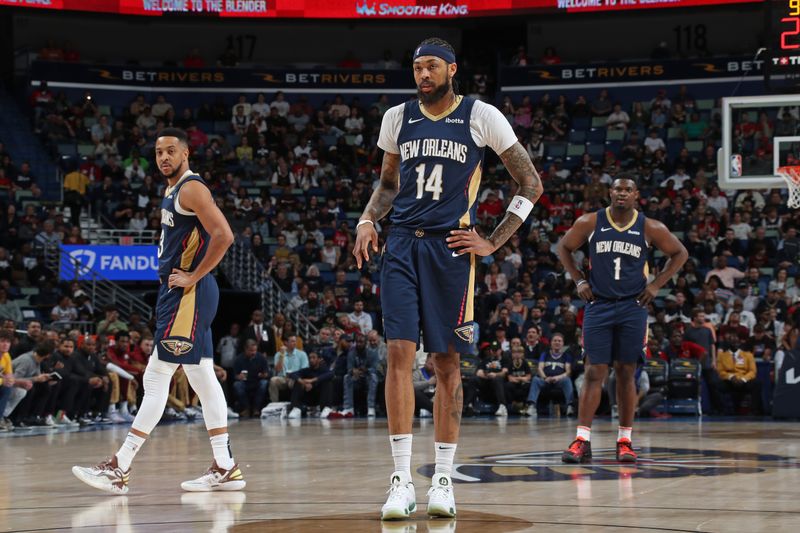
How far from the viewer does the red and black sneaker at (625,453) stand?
28.7 feet

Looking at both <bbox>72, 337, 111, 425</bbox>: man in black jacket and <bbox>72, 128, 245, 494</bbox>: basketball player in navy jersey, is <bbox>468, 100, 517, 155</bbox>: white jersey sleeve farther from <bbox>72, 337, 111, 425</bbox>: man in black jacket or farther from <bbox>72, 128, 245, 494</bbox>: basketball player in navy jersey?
<bbox>72, 337, 111, 425</bbox>: man in black jacket

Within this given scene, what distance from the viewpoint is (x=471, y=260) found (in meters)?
5.92

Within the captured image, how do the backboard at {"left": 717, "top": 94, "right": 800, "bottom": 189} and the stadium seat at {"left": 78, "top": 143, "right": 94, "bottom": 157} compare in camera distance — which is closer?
the backboard at {"left": 717, "top": 94, "right": 800, "bottom": 189}

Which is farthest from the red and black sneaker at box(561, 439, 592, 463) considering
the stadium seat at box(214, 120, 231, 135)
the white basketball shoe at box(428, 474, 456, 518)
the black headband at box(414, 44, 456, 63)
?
the stadium seat at box(214, 120, 231, 135)

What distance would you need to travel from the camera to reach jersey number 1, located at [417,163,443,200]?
19.4 ft

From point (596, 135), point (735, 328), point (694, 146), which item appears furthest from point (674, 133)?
point (735, 328)

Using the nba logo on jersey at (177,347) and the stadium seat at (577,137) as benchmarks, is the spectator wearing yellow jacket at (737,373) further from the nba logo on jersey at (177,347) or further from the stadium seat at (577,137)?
the nba logo on jersey at (177,347)

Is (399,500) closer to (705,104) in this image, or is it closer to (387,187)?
(387,187)

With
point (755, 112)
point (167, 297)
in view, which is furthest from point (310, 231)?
point (167, 297)

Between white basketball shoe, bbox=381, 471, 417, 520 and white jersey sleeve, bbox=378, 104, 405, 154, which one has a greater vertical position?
white jersey sleeve, bbox=378, 104, 405, 154

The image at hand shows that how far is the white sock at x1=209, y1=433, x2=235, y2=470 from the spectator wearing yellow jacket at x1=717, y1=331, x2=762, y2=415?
11424 mm

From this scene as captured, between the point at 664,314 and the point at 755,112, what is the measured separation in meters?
3.73

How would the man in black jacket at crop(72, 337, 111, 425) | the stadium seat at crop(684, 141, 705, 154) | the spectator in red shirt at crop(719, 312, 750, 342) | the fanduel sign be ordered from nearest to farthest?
the man in black jacket at crop(72, 337, 111, 425), the spectator in red shirt at crop(719, 312, 750, 342), the fanduel sign, the stadium seat at crop(684, 141, 705, 154)

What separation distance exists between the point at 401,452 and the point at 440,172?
1.46 meters
